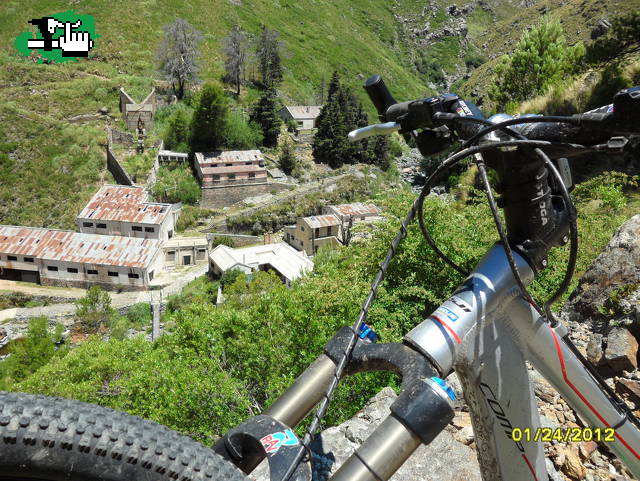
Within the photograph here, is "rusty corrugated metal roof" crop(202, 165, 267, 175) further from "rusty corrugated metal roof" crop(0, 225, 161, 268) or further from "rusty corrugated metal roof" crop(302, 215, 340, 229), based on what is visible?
"rusty corrugated metal roof" crop(0, 225, 161, 268)

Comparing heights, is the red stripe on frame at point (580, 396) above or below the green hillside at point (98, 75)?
above

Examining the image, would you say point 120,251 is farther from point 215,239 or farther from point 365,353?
point 365,353

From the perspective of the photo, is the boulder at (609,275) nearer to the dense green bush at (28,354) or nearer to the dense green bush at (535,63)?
the dense green bush at (535,63)

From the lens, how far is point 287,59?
220 feet

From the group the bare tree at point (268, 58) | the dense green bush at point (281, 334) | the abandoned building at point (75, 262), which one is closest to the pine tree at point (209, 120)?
the bare tree at point (268, 58)

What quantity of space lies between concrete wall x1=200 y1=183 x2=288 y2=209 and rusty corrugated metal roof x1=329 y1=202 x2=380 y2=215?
26.4 ft

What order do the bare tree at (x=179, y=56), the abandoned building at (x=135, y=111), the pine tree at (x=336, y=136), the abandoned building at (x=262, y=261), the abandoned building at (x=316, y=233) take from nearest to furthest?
the abandoned building at (x=262, y=261) → the abandoned building at (x=316, y=233) → the abandoned building at (x=135, y=111) → the pine tree at (x=336, y=136) → the bare tree at (x=179, y=56)

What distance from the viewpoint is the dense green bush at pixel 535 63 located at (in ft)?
76.0

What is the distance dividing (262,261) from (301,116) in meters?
25.4

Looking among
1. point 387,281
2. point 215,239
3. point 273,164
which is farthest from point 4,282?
point 387,281

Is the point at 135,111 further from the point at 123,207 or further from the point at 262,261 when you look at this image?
the point at 262,261

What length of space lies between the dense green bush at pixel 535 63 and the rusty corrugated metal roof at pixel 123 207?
25.3 meters

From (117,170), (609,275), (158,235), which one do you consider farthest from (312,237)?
(609,275)

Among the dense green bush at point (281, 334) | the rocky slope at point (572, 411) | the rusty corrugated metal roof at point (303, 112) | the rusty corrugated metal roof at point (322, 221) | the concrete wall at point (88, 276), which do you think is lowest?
the concrete wall at point (88, 276)
